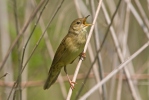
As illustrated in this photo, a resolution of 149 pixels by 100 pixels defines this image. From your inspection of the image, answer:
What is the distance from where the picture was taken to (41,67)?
4414 millimetres

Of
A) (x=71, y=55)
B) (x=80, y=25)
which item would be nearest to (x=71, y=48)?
(x=71, y=55)

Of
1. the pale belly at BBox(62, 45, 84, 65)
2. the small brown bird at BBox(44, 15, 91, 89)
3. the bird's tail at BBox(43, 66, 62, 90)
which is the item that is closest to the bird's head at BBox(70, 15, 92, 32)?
the small brown bird at BBox(44, 15, 91, 89)

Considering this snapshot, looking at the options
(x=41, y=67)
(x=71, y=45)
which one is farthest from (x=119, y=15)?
(x=41, y=67)

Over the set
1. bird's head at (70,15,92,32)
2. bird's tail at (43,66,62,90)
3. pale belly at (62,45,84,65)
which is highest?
bird's head at (70,15,92,32)

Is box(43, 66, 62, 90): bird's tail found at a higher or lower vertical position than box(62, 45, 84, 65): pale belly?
Result: lower

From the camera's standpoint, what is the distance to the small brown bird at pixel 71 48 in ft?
10.6

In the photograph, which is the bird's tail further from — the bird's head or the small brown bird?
the bird's head

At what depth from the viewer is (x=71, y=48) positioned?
331 cm

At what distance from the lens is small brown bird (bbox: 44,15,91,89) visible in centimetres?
322

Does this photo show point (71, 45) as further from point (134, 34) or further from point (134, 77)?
point (134, 34)

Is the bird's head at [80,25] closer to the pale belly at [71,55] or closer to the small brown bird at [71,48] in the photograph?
the small brown bird at [71,48]

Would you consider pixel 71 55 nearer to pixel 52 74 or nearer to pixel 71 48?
pixel 71 48

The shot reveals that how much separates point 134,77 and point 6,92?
1.29 meters

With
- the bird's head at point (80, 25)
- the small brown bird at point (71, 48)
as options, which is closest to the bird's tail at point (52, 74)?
the small brown bird at point (71, 48)
